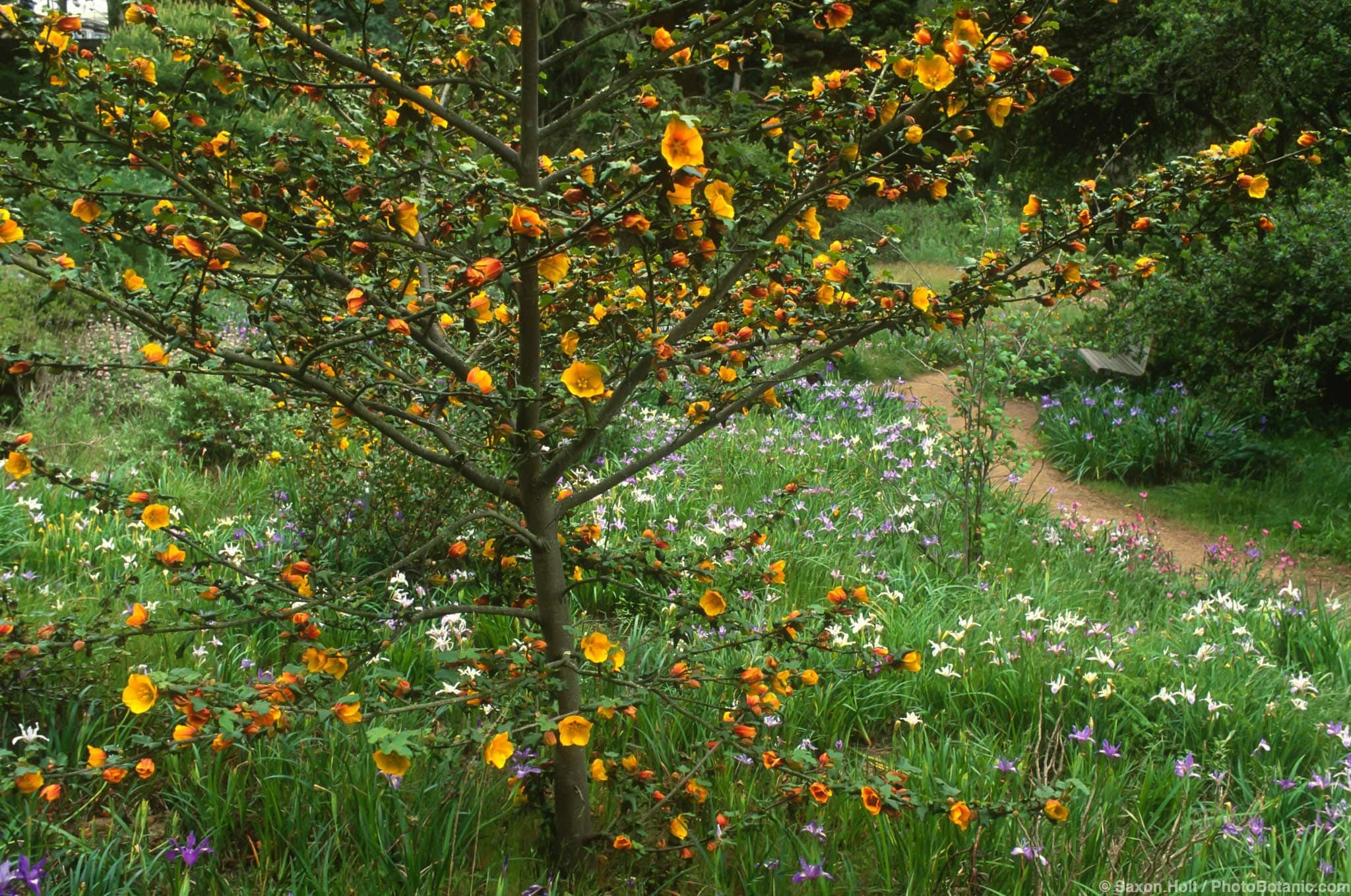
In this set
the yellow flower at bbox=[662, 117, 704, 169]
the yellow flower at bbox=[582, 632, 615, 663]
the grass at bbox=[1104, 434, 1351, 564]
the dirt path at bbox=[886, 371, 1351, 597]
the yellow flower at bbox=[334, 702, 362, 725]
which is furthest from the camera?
the grass at bbox=[1104, 434, 1351, 564]

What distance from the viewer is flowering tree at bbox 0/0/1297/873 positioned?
1.54 meters

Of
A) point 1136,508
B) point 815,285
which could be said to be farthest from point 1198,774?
point 1136,508

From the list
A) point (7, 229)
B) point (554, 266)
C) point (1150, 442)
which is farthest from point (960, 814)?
point (1150, 442)

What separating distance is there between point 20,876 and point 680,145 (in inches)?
71.2

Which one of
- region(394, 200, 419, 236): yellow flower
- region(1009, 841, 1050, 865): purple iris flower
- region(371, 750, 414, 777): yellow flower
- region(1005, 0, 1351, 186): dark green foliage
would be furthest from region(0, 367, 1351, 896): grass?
region(1005, 0, 1351, 186): dark green foliage

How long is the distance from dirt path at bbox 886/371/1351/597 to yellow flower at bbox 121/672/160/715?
3.72 m

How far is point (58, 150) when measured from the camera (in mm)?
1793

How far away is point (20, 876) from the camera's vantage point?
5.76 ft

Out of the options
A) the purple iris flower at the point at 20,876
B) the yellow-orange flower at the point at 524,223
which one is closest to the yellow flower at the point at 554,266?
the yellow-orange flower at the point at 524,223

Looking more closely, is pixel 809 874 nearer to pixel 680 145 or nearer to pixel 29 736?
pixel 680 145

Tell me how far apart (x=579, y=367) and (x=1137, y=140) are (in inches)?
373

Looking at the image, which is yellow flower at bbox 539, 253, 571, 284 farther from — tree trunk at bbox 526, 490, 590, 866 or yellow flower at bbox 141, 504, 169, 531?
yellow flower at bbox 141, 504, 169, 531

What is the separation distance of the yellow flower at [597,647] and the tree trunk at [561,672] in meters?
0.18

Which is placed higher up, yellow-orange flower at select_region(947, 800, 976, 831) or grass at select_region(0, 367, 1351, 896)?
yellow-orange flower at select_region(947, 800, 976, 831)
